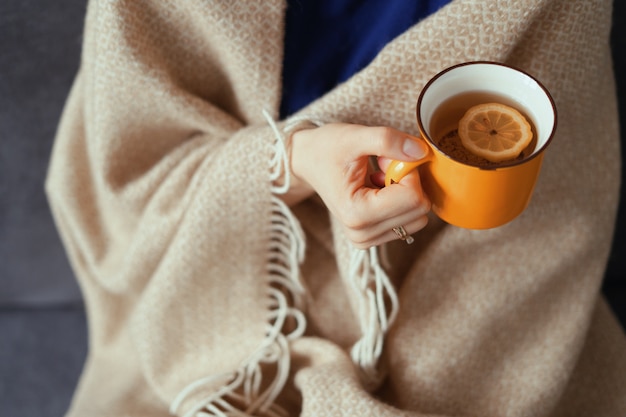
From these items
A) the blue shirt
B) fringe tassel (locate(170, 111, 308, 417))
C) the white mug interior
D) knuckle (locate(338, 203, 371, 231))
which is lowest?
fringe tassel (locate(170, 111, 308, 417))

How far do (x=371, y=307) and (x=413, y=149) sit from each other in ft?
0.88

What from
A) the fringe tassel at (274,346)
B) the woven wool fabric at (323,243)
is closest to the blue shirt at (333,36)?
the woven wool fabric at (323,243)

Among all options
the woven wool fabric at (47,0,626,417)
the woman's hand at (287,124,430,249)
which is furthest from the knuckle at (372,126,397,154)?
the woven wool fabric at (47,0,626,417)

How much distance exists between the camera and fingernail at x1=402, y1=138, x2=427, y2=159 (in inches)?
19.5

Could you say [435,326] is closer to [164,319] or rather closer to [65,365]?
[164,319]

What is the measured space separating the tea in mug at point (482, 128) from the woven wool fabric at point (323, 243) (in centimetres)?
8

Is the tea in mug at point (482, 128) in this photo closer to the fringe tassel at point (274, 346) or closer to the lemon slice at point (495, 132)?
the lemon slice at point (495, 132)

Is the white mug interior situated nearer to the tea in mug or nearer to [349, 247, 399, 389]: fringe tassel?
the tea in mug

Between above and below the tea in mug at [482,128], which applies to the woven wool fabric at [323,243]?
below

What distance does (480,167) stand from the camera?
0.47 meters

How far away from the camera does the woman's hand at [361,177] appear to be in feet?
1.70

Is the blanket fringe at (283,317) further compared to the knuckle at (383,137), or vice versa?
the blanket fringe at (283,317)

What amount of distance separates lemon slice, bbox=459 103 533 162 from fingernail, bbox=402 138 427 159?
51 millimetres

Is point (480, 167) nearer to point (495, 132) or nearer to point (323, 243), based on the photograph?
point (495, 132)
